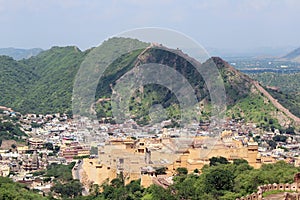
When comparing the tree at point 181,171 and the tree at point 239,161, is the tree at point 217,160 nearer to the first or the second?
→ the tree at point 239,161

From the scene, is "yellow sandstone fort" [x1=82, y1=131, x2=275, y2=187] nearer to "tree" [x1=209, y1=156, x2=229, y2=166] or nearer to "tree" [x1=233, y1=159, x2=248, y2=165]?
"tree" [x1=209, y1=156, x2=229, y2=166]

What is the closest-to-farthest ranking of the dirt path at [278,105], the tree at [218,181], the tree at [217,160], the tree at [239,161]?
the tree at [218,181] < the tree at [239,161] < the tree at [217,160] < the dirt path at [278,105]

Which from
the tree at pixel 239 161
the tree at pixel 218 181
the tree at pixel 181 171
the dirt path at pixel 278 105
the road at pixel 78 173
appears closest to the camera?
the tree at pixel 218 181

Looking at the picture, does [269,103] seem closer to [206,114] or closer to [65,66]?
[206,114]

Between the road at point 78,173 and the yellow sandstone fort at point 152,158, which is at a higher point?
the yellow sandstone fort at point 152,158

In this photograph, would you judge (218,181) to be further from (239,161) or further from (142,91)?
(142,91)

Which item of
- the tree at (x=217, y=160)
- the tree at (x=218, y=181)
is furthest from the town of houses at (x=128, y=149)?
the tree at (x=218, y=181)

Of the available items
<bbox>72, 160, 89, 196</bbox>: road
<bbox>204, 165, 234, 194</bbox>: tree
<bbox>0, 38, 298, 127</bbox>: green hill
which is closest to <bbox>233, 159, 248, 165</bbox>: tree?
<bbox>204, 165, 234, 194</bbox>: tree

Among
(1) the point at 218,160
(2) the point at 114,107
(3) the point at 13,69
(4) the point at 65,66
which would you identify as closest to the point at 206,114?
(2) the point at 114,107
